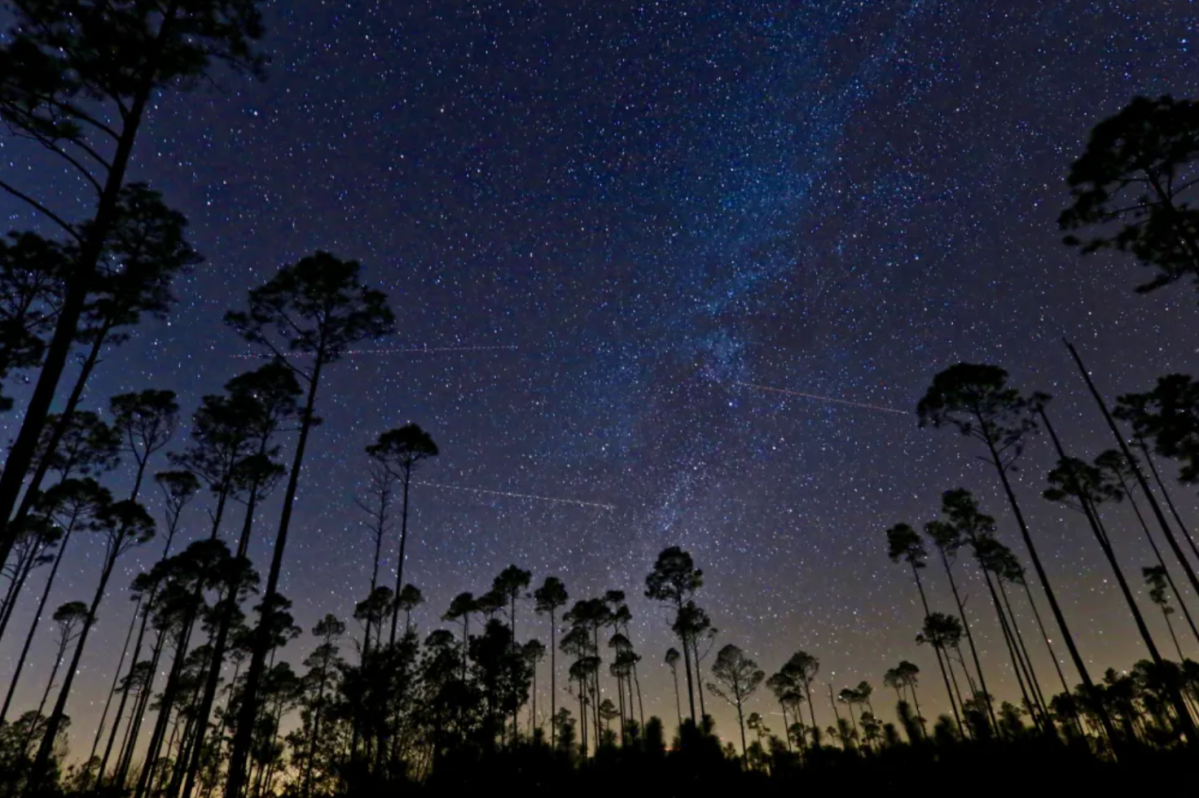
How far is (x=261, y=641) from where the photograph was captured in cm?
1384

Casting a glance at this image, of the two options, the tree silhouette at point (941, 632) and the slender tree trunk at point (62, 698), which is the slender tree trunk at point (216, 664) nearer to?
the slender tree trunk at point (62, 698)

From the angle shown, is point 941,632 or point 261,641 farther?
point 941,632

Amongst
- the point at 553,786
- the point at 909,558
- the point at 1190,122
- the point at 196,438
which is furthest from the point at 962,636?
the point at 196,438

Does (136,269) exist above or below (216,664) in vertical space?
above

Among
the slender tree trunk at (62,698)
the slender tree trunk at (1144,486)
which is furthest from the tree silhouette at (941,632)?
the slender tree trunk at (62,698)

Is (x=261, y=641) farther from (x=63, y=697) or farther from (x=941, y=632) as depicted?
(x=941, y=632)

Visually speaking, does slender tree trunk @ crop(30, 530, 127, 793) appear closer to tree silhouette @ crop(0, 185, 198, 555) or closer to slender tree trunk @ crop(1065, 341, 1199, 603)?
tree silhouette @ crop(0, 185, 198, 555)

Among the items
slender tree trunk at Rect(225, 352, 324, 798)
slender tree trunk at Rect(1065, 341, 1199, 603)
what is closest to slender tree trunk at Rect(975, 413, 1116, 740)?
slender tree trunk at Rect(1065, 341, 1199, 603)

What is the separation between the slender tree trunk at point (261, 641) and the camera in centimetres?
1238

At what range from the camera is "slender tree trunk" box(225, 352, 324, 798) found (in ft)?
40.6

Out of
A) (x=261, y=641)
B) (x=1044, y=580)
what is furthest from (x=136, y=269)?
(x=1044, y=580)

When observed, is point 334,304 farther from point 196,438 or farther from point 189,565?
point 189,565

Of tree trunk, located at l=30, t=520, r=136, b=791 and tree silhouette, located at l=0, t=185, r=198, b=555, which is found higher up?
tree silhouette, located at l=0, t=185, r=198, b=555

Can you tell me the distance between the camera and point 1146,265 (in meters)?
15.6
